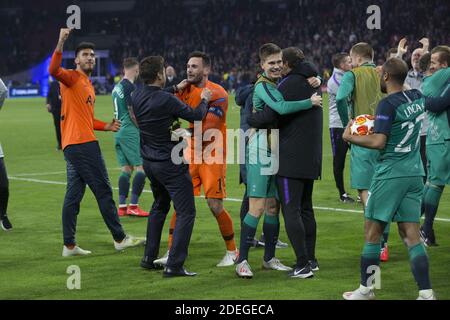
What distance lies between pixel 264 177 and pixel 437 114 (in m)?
2.65

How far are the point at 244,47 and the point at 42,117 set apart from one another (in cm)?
2773

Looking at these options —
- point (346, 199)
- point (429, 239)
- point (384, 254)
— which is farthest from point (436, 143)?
point (346, 199)

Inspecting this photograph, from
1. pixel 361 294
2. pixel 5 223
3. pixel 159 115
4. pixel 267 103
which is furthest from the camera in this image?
pixel 5 223

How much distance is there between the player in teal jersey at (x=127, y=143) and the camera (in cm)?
1310

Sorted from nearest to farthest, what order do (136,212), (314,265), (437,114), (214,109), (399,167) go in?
1. (399,167)
2. (314,265)
3. (214,109)
4. (437,114)
5. (136,212)

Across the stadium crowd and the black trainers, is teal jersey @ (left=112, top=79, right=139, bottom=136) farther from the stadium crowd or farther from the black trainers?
the stadium crowd

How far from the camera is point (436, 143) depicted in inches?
412

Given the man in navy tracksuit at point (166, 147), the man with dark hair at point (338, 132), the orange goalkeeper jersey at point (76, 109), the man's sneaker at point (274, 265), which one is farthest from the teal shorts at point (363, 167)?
the man with dark hair at point (338, 132)

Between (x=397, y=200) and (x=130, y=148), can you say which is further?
(x=130, y=148)

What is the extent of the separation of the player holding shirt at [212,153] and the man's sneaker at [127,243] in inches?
42.0

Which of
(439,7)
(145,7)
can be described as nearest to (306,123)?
(439,7)

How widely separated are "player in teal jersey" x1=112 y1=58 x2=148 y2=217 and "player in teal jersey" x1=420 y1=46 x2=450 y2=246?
4.39 meters

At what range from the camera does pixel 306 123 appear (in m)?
8.66

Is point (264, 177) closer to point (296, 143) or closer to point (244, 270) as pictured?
point (296, 143)
